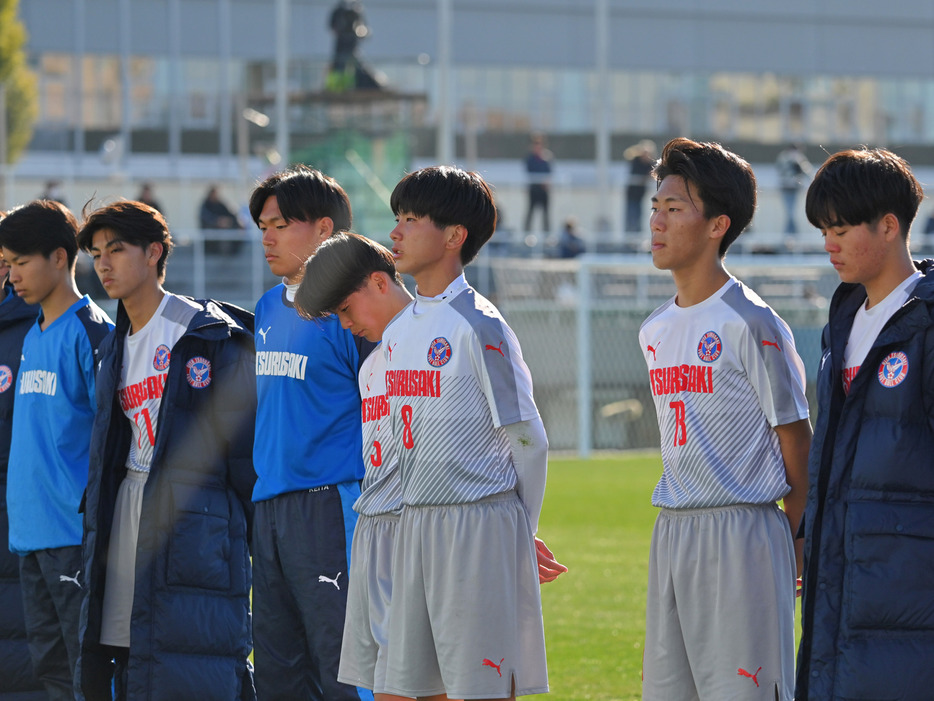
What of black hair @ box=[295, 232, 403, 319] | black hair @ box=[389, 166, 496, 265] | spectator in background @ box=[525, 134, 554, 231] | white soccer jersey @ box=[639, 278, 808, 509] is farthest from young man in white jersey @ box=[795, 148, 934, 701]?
spectator in background @ box=[525, 134, 554, 231]

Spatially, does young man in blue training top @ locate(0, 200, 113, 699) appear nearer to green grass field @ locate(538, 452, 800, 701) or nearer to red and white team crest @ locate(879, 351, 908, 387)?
green grass field @ locate(538, 452, 800, 701)

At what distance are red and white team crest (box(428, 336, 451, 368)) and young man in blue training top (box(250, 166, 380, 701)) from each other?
2.18 ft

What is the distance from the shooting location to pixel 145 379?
17.2ft

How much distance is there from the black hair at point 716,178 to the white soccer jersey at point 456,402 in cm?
68

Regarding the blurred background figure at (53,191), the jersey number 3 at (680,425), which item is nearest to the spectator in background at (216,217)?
the blurred background figure at (53,191)

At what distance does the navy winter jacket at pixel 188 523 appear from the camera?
195 inches

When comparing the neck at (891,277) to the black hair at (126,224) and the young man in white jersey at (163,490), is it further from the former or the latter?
the black hair at (126,224)

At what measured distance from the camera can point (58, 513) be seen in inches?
215

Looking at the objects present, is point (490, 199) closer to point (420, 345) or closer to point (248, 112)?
point (420, 345)

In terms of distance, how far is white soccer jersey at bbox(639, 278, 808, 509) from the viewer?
4031mm

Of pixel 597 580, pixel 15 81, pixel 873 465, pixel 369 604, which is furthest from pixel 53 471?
pixel 15 81

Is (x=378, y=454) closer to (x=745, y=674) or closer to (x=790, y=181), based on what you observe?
(x=745, y=674)

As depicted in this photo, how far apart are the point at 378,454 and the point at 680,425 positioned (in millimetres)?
904

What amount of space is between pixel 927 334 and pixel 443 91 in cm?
2027
